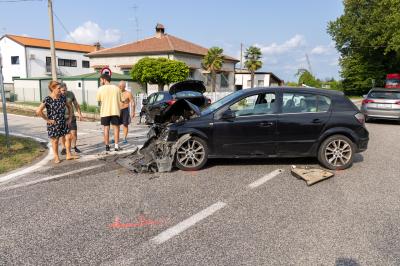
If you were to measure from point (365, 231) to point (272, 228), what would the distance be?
1.04 metres

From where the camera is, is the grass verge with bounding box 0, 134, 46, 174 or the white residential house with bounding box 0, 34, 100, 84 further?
the white residential house with bounding box 0, 34, 100, 84

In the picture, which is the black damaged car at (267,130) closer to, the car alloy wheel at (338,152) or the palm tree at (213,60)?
the car alloy wheel at (338,152)

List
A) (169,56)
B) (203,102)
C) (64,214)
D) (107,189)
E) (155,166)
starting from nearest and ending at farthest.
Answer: (64,214)
(107,189)
(155,166)
(203,102)
(169,56)

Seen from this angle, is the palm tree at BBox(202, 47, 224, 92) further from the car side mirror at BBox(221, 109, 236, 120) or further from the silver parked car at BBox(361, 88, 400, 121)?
the car side mirror at BBox(221, 109, 236, 120)

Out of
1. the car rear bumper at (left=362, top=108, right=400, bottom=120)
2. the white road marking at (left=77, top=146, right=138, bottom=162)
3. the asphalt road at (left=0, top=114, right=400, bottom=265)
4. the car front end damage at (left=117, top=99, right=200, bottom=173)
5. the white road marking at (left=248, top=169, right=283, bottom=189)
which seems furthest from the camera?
the car rear bumper at (left=362, top=108, right=400, bottom=120)

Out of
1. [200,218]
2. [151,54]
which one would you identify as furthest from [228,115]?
[151,54]

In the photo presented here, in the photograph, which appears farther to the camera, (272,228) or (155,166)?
(155,166)

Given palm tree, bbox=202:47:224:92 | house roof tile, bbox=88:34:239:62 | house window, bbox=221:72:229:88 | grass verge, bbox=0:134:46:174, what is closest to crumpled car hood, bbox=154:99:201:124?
grass verge, bbox=0:134:46:174

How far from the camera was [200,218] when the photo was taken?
13.6 feet

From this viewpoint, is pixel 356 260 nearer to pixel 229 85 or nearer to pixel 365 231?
pixel 365 231

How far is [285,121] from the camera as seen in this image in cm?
632

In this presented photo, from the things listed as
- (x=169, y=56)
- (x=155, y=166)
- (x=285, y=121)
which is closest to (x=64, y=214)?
(x=155, y=166)

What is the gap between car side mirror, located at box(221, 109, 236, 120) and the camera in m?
6.27

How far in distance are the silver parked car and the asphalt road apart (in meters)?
8.80
